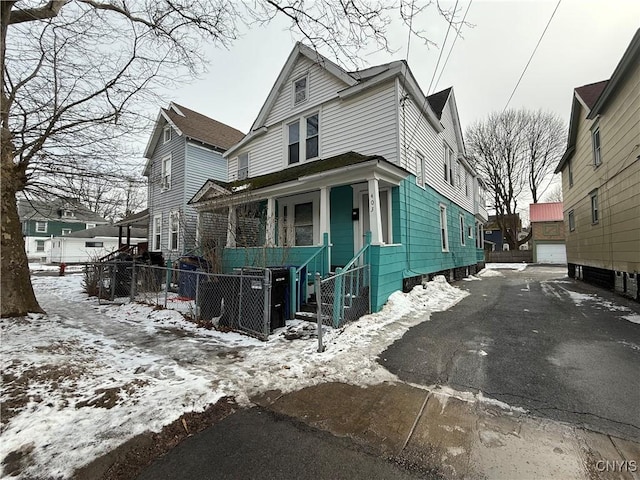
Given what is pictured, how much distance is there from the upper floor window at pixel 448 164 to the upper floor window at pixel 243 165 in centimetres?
842

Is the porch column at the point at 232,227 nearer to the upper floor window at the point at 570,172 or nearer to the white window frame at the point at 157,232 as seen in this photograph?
the white window frame at the point at 157,232

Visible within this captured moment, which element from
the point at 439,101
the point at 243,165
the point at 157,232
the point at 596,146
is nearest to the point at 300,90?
the point at 243,165

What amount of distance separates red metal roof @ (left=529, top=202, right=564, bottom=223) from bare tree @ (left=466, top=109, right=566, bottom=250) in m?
2.73

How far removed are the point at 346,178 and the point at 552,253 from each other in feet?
98.5

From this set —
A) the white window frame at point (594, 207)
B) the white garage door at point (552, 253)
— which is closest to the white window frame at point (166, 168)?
the white window frame at point (594, 207)

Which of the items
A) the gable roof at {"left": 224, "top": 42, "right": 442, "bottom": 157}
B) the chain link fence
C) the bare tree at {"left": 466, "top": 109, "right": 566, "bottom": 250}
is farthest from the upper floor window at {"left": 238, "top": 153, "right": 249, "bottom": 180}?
the bare tree at {"left": 466, "top": 109, "right": 566, "bottom": 250}

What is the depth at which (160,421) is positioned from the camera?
2.64m

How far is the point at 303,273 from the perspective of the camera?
6871 mm

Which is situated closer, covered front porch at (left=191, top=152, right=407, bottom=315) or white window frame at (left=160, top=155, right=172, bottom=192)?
covered front porch at (left=191, top=152, right=407, bottom=315)

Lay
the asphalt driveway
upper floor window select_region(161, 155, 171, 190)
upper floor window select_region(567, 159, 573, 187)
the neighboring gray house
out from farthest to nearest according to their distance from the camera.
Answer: upper floor window select_region(161, 155, 171, 190) → the neighboring gray house → upper floor window select_region(567, 159, 573, 187) → the asphalt driveway

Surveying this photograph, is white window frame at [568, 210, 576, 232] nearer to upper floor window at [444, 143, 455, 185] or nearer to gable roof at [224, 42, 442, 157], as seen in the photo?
upper floor window at [444, 143, 455, 185]

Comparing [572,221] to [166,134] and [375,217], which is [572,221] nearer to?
[375,217]

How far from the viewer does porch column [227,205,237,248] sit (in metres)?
9.62

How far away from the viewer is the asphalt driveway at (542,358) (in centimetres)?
287
